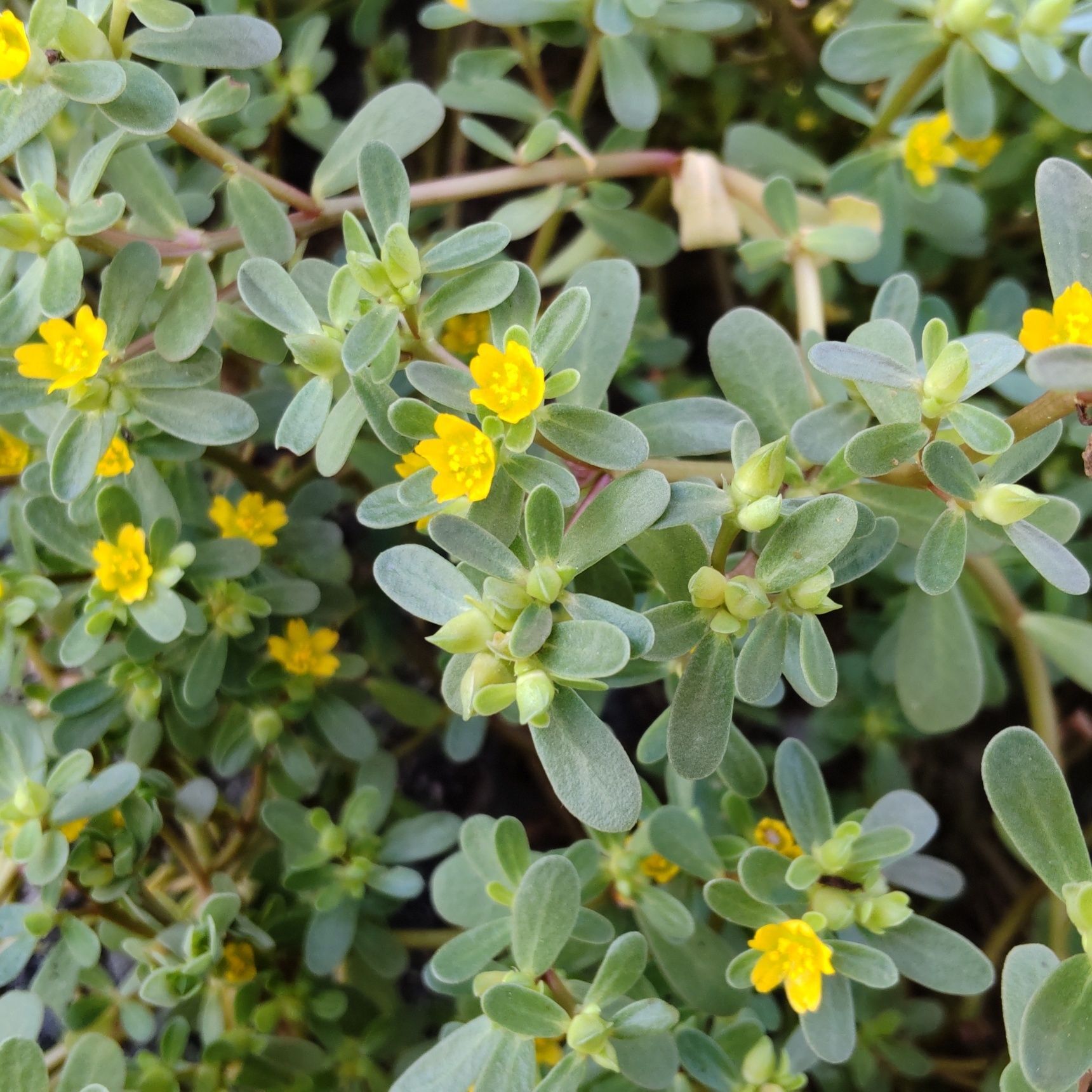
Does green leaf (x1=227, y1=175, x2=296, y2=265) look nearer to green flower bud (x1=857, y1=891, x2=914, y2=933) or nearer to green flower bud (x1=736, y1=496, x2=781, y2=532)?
green flower bud (x1=736, y1=496, x2=781, y2=532)

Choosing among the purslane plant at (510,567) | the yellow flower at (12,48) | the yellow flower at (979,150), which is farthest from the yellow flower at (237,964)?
the yellow flower at (979,150)

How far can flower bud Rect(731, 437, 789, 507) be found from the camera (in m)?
0.69

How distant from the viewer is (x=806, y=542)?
0.68 m

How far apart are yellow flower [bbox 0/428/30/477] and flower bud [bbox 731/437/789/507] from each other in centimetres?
80

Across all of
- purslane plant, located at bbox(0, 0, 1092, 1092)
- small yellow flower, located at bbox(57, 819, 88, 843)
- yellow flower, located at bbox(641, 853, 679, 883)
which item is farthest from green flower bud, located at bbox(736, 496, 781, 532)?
small yellow flower, located at bbox(57, 819, 88, 843)

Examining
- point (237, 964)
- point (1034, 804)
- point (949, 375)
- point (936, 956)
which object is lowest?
point (237, 964)

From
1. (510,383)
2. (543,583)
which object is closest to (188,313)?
(510,383)

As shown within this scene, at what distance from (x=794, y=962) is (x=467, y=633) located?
1.41 ft

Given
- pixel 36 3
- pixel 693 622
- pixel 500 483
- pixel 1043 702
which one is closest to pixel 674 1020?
pixel 693 622

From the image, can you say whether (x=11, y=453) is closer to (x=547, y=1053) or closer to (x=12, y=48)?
(x=12, y=48)

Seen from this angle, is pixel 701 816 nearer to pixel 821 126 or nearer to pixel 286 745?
pixel 286 745

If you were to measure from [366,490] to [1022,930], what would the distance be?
1.16 metres

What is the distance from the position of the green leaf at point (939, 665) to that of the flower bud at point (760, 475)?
0.47 metres

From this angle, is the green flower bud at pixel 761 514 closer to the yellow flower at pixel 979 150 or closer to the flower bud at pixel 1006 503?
the flower bud at pixel 1006 503
